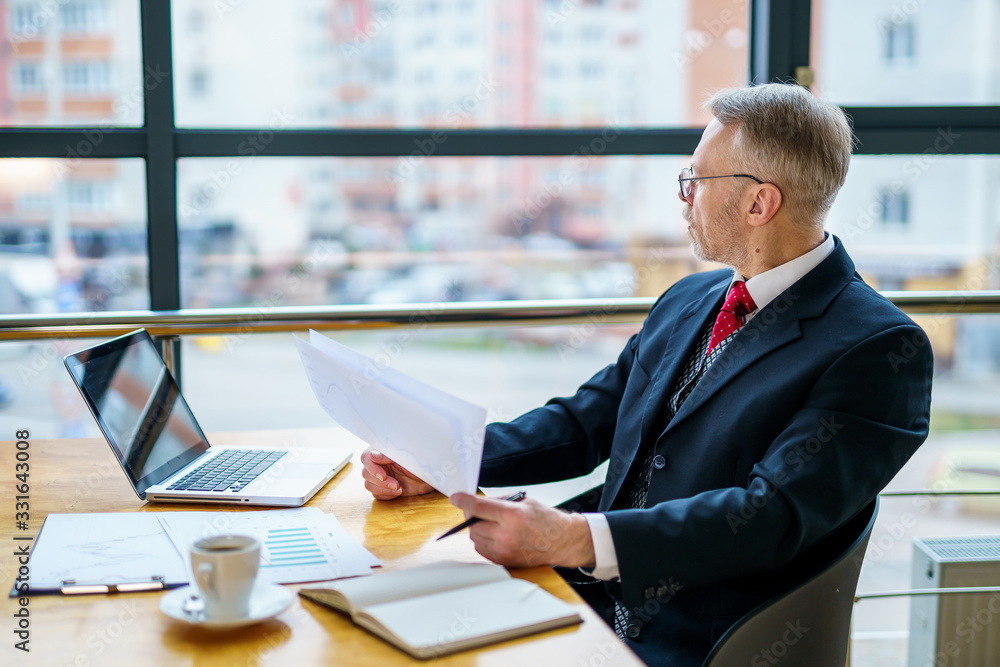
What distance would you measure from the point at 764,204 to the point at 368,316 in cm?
89

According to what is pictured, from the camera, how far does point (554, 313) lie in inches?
76.9

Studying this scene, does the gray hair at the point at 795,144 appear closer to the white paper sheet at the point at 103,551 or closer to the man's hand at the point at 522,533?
the man's hand at the point at 522,533

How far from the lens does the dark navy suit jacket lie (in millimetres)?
1069

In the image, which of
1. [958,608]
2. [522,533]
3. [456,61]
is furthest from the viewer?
[456,61]

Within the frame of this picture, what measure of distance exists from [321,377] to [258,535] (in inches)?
9.8

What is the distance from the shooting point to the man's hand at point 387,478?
4.02ft

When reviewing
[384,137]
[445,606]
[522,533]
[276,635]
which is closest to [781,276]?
[522,533]

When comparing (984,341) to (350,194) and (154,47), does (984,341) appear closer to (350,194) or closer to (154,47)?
(350,194)

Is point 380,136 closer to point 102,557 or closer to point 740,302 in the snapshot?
point 740,302

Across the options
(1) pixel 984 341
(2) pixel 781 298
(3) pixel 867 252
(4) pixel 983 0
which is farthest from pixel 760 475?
(1) pixel 984 341

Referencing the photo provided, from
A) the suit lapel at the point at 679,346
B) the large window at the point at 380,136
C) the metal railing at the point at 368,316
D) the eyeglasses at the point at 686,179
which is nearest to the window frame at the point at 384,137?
the large window at the point at 380,136

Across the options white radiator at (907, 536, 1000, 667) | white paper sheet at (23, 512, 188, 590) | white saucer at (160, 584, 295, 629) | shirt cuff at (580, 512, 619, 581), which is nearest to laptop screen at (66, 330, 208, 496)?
white paper sheet at (23, 512, 188, 590)

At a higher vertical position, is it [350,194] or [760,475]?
[350,194]

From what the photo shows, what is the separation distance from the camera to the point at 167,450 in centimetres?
131
